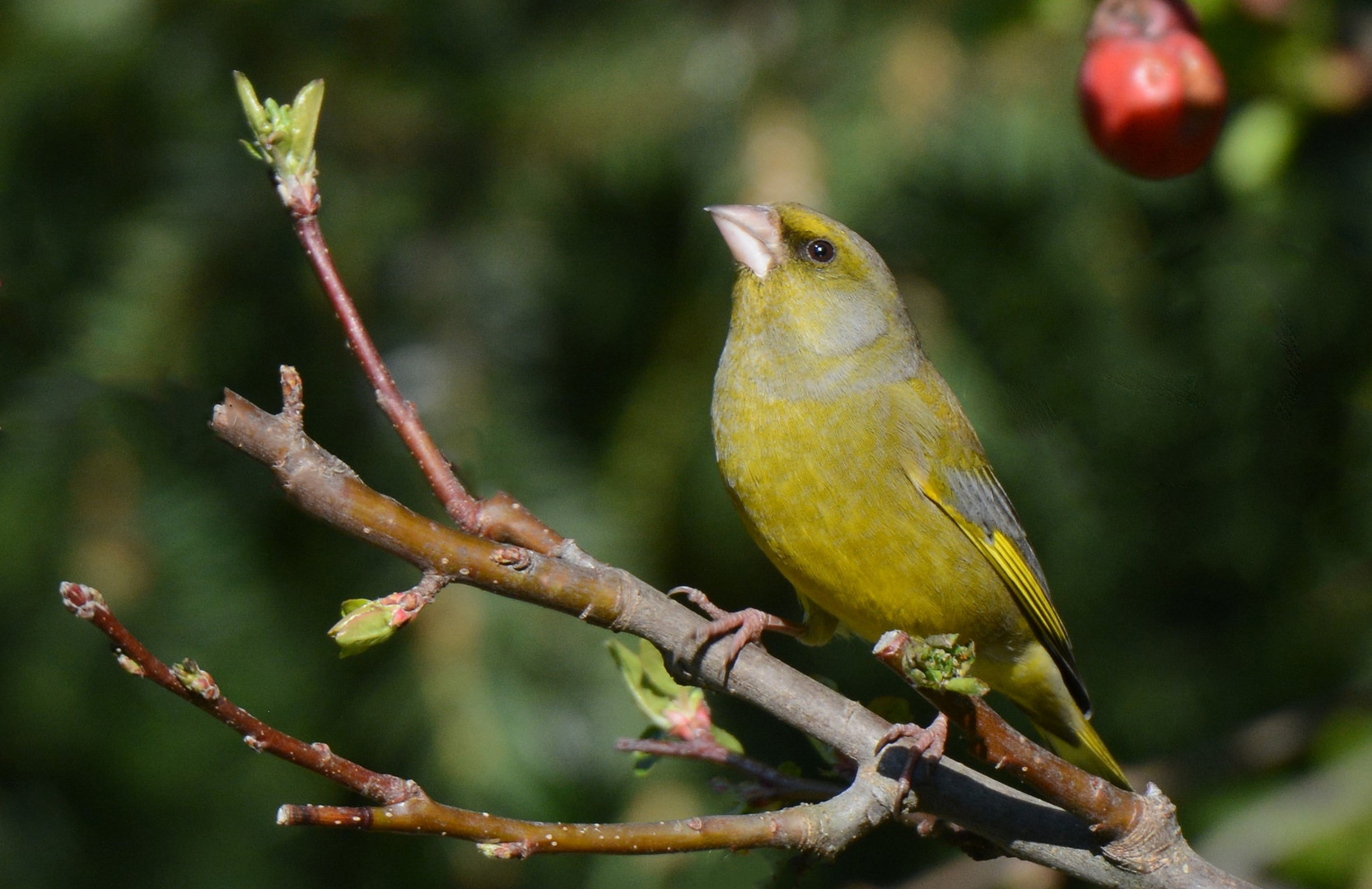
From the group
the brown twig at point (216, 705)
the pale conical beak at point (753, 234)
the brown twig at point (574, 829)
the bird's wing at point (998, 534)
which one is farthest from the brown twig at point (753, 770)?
the pale conical beak at point (753, 234)

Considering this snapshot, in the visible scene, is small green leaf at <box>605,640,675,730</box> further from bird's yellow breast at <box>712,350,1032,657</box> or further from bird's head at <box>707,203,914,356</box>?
bird's head at <box>707,203,914,356</box>

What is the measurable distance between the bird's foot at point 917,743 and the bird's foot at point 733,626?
0.22 m

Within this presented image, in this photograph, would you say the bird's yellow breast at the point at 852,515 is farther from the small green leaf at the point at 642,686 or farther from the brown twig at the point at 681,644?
the brown twig at the point at 681,644

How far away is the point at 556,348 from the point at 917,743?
195 cm

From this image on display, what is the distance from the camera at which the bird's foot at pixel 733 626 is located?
1639mm

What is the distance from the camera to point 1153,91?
189 centimetres

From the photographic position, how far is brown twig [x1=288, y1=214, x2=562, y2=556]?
143cm

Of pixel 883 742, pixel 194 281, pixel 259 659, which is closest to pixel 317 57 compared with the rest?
pixel 194 281

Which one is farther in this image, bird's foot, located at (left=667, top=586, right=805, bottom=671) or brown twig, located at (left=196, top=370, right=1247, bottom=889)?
bird's foot, located at (left=667, top=586, right=805, bottom=671)

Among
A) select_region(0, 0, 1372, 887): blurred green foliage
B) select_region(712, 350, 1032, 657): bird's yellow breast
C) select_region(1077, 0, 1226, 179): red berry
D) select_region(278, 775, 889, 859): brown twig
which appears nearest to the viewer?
select_region(278, 775, 889, 859): brown twig

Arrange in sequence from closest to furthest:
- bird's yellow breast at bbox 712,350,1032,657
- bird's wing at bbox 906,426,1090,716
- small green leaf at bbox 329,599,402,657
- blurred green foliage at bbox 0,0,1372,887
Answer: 1. small green leaf at bbox 329,599,402,657
2. bird's yellow breast at bbox 712,350,1032,657
3. bird's wing at bbox 906,426,1090,716
4. blurred green foliage at bbox 0,0,1372,887

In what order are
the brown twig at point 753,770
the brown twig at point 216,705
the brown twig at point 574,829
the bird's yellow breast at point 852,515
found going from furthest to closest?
the bird's yellow breast at point 852,515, the brown twig at point 753,770, the brown twig at point 574,829, the brown twig at point 216,705

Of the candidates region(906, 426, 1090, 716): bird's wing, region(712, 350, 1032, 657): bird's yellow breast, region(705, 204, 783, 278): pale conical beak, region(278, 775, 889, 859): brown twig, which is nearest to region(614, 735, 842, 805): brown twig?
region(278, 775, 889, 859): brown twig

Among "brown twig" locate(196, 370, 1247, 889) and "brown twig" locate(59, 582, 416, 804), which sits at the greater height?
"brown twig" locate(196, 370, 1247, 889)
